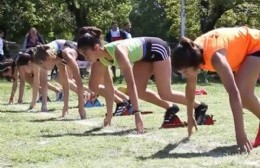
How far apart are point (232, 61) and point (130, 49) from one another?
176 cm

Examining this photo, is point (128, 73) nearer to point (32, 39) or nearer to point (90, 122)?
point (90, 122)

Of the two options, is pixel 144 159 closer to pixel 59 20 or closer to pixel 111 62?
pixel 111 62

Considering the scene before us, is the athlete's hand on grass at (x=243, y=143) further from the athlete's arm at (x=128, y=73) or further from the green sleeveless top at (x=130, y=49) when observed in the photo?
the green sleeveless top at (x=130, y=49)

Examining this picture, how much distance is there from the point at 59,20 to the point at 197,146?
35.4 meters

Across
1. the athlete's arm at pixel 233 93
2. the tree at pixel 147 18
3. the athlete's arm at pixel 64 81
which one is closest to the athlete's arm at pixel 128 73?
the athlete's arm at pixel 233 93

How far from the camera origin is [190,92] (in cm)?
654

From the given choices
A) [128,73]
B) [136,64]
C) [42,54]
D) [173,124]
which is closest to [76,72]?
[42,54]

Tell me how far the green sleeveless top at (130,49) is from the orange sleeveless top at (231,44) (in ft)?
5.19

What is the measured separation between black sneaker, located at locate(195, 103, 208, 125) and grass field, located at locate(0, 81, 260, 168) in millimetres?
206

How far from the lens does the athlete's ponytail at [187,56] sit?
18.2 feet

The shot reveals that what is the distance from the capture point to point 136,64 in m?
7.94

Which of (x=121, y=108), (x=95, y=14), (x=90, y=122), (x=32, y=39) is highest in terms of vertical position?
(x=95, y=14)

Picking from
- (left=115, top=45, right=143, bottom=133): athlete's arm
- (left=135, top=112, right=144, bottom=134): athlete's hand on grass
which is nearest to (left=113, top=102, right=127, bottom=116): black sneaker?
(left=135, top=112, right=144, bottom=134): athlete's hand on grass

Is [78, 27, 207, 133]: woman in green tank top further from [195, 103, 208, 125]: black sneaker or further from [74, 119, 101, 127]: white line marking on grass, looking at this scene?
[74, 119, 101, 127]: white line marking on grass
